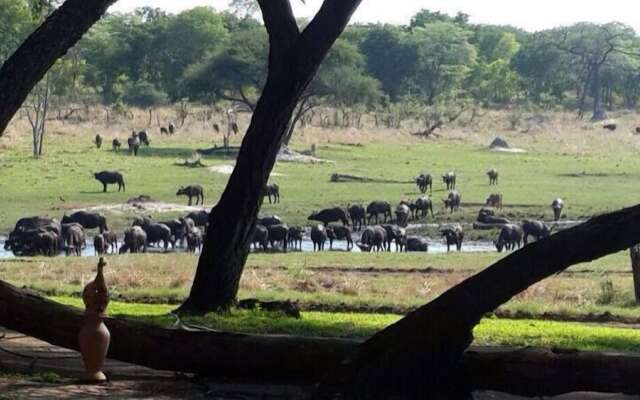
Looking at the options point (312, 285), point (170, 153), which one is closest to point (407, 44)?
point (170, 153)

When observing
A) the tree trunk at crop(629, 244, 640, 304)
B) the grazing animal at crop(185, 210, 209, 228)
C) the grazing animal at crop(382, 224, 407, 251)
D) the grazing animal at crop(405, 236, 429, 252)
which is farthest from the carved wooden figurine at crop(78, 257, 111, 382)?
the grazing animal at crop(185, 210, 209, 228)

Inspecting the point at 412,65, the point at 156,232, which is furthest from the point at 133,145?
the point at 412,65

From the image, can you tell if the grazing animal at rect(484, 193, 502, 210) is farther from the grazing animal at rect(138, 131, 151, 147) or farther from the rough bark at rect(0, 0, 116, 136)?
the rough bark at rect(0, 0, 116, 136)

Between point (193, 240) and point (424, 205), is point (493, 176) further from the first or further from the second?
point (193, 240)

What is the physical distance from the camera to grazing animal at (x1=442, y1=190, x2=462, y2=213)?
40.6 metres

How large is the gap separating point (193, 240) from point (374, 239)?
503 cm

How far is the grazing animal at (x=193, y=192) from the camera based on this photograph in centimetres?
3984

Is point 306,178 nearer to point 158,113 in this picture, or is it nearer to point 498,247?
point 498,247

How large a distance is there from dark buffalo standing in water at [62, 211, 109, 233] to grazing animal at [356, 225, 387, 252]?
7.35 metres

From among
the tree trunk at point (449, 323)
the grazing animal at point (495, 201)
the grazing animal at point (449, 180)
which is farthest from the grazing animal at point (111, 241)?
the tree trunk at point (449, 323)

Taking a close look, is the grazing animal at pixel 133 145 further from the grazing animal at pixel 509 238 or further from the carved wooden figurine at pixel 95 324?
the carved wooden figurine at pixel 95 324

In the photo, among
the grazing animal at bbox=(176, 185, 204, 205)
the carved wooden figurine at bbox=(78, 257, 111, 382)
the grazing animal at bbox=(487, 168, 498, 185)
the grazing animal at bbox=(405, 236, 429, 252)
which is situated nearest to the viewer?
the carved wooden figurine at bbox=(78, 257, 111, 382)

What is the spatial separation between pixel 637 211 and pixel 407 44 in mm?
77324

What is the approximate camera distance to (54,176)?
142ft
